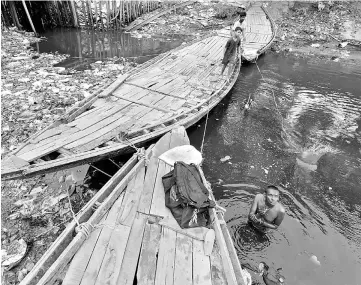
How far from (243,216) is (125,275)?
2.94m

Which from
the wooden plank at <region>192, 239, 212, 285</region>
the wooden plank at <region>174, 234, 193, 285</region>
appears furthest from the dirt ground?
the wooden plank at <region>192, 239, 212, 285</region>

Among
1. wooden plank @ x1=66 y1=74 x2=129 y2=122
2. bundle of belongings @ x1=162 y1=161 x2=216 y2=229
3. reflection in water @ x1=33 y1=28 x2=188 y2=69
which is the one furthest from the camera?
reflection in water @ x1=33 y1=28 x2=188 y2=69

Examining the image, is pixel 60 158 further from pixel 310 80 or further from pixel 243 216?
pixel 310 80

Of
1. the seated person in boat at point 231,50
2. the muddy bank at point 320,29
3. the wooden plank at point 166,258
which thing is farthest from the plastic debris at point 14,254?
the muddy bank at point 320,29

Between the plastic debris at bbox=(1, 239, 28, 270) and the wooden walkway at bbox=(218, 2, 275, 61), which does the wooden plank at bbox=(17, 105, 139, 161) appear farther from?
the wooden walkway at bbox=(218, 2, 275, 61)

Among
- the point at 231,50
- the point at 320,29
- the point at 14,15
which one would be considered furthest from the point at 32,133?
the point at 320,29

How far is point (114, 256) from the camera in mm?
3523

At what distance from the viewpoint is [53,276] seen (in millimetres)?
3182

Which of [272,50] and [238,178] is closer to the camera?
[238,178]

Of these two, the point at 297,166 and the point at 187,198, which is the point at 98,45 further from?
the point at 187,198

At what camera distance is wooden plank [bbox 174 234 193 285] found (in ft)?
11.1

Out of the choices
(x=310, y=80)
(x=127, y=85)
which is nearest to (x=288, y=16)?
(x=310, y=80)

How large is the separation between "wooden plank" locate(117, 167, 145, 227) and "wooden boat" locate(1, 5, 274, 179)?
75 cm

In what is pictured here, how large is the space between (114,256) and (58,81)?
722 centimetres
